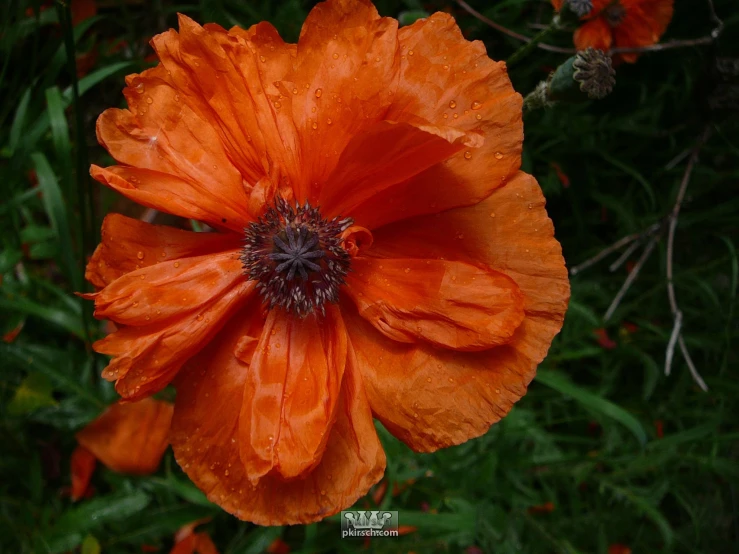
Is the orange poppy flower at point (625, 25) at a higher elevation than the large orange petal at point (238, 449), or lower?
higher

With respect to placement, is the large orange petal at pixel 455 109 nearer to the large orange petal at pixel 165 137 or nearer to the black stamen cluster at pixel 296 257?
the black stamen cluster at pixel 296 257

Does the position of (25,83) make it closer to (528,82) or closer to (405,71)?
(405,71)

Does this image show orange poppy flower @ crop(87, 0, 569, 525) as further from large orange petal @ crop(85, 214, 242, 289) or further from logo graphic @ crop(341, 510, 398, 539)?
logo graphic @ crop(341, 510, 398, 539)

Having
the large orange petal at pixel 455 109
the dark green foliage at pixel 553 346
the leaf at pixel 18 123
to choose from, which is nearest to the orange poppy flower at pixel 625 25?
the dark green foliage at pixel 553 346

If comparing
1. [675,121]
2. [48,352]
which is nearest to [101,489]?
[48,352]

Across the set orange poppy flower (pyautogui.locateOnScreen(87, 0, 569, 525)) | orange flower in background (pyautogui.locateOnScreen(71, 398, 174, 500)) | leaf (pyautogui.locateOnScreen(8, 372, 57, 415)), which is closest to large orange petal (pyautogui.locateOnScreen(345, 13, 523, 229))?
orange poppy flower (pyautogui.locateOnScreen(87, 0, 569, 525))

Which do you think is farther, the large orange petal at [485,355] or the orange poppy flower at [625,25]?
the orange poppy flower at [625,25]
